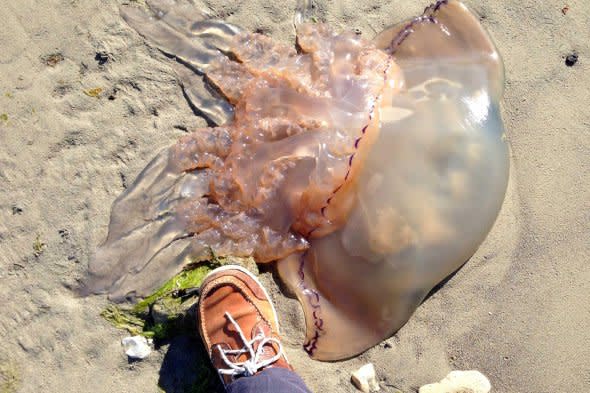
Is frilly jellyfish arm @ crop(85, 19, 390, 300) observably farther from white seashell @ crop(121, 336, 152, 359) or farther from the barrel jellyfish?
white seashell @ crop(121, 336, 152, 359)

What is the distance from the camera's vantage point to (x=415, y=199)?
254 cm

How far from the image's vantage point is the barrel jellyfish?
2.57 m

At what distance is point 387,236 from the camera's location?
8.41 feet

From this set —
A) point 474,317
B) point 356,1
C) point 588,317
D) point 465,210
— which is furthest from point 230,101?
point 588,317

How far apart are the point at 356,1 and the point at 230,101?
2.84 ft

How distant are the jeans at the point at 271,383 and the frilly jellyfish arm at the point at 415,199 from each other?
20 cm

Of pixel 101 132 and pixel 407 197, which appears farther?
pixel 101 132

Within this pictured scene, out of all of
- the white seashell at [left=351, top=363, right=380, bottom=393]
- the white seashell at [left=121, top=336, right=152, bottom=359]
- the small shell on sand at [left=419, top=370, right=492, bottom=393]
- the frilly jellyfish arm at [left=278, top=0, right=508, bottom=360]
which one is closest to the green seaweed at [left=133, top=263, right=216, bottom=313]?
the white seashell at [left=121, top=336, right=152, bottom=359]

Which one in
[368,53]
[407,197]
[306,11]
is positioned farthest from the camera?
[306,11]

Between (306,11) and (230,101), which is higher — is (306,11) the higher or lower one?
the higher one

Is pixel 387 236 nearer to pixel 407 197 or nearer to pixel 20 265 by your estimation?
pixel 407 197

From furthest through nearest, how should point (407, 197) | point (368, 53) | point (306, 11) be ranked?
point (306, 11), point (368, 53), point (407, 197)

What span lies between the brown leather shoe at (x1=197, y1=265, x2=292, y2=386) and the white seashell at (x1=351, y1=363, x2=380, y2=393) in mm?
332

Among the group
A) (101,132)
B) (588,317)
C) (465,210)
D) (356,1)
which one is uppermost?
(356,1)
